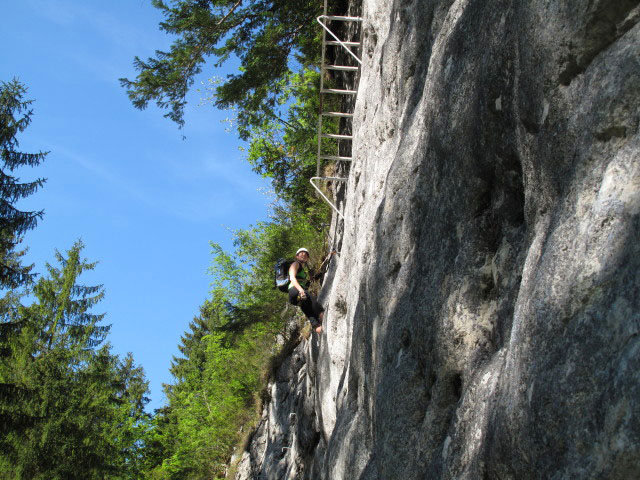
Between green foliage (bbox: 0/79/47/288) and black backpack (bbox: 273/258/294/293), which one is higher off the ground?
green foliage (bbox: 0/79/47/288)

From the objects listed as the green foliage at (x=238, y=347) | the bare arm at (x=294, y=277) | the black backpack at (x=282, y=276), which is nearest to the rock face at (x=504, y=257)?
the bare arm at (x=294, y=277)

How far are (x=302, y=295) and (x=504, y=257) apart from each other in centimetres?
722

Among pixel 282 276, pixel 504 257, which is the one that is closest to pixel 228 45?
pixel 282 276

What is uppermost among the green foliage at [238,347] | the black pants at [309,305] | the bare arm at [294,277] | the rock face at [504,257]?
the green foliage at [238,347]

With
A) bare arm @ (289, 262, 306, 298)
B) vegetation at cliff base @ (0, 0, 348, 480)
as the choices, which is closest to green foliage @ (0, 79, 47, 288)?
vegetation at cliff base @ (0, 0, 348, 480)

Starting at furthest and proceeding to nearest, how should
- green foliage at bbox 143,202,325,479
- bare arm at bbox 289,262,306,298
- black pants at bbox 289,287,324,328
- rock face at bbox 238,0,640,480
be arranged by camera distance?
1. green foliage at bbox 143,202,325,479
2. black pants at bbox 289,287,324,328
3. bare arm at bbox 289,262,306,298
4. rock face at bbox 238,0,640,480

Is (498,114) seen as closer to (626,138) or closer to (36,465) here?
(626,138)

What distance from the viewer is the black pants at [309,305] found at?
11.6m

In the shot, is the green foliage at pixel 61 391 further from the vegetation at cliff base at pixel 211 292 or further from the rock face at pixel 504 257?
the rock face at pixel 504 257

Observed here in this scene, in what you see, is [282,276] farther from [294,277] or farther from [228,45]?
[228,45]

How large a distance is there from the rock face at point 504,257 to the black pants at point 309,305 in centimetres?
372

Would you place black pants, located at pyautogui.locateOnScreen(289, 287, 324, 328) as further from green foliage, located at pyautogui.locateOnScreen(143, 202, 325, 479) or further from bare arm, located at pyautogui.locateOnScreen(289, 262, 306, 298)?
green foliage, located at pyautogui.locateOnScreen(143, 202, 325, 479)

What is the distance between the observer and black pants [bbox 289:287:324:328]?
37.9 ft

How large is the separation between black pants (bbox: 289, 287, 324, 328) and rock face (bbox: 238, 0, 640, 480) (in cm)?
372
